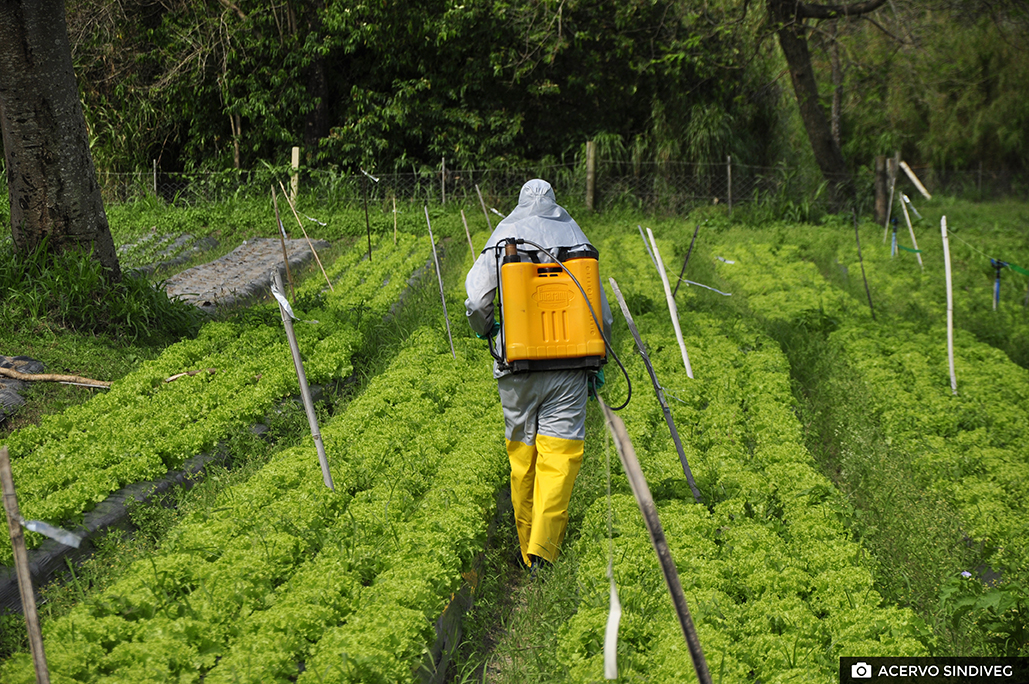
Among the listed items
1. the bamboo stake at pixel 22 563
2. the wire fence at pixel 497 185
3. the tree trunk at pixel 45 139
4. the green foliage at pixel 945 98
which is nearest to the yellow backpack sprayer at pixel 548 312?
the bamboo stake at pixel 22 563

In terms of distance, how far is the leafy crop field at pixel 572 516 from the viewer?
387 centimetres

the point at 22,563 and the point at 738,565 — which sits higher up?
the point at 22,563

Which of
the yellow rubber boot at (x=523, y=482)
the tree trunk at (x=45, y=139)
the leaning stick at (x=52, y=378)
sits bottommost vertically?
A: the yellow rubber boot at (x=523, y=482)

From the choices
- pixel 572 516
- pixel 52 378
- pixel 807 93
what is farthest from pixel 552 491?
pixel 807 93

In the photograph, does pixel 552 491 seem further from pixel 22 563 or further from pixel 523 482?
pixel 22 563

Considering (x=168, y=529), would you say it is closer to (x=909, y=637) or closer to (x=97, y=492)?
(x=97, y=492)

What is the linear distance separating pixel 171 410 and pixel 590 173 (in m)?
14.3

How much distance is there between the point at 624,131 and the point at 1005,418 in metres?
17.1

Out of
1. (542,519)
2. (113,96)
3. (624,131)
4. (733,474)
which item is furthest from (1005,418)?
(113,96)

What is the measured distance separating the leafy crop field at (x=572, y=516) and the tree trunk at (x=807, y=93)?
447 inches

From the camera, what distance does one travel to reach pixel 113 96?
2072 cm

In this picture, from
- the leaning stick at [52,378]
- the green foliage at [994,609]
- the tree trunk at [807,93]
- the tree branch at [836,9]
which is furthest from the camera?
the tree trunk at [807,93]

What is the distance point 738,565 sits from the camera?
4578mm

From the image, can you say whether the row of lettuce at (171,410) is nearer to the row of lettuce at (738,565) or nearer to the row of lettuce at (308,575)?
the row of lettuce at (308,575)
